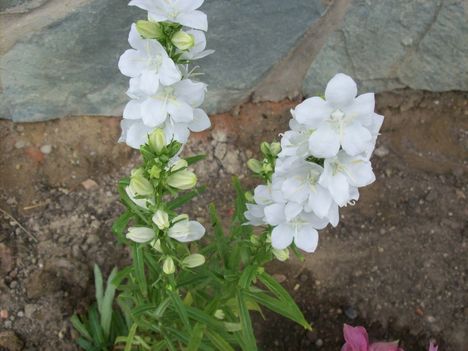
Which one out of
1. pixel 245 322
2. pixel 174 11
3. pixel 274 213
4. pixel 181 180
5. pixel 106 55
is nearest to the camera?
pixel 174 11

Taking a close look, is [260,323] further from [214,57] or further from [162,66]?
[162,66]

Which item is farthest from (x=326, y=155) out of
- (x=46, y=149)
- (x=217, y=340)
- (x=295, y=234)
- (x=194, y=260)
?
(x=46, y=149)

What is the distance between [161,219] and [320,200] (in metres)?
0.46

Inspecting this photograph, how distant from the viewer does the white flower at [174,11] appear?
1.63 m

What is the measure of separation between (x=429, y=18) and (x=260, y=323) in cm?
169

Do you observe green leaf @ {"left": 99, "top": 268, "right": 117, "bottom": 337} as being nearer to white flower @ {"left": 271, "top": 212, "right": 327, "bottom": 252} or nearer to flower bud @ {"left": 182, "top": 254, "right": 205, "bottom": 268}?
flower bud @ {"left": 182, "top": 254, "right": 205, "bottom": 268}

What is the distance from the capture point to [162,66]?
1.71m

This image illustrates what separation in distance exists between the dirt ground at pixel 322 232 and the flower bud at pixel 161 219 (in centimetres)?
124

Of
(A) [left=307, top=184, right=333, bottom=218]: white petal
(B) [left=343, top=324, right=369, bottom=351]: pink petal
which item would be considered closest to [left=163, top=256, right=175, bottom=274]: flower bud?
(A) [left=307, top=184, right=333, bottom=218]: white petal

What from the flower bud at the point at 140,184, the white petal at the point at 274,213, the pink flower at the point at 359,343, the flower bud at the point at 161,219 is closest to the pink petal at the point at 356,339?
the pink flower at the point at 359,343

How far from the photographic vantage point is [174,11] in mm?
1653

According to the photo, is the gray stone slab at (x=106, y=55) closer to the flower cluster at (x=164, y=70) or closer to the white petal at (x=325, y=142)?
the flower cluster at (x=164, y=70)

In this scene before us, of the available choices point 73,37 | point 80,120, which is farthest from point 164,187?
point 80,120

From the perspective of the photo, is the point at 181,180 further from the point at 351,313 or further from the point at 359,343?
the point at 351,313
